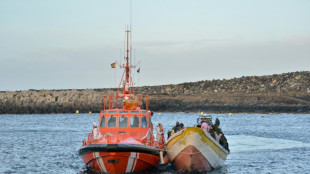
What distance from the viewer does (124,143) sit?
24.0m

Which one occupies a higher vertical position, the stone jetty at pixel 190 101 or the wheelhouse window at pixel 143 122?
the stone jetty at pixel 190 101

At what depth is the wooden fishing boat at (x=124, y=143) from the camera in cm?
2394

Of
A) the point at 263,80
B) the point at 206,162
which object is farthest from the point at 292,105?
the point at 206,162

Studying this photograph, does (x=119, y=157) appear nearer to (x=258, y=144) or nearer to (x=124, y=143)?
(x=124, y=143)

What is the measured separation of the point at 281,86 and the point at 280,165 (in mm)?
102281

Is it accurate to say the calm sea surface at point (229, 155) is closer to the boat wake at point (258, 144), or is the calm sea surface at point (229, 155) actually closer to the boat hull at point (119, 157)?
the boat wake at point (258, 144)

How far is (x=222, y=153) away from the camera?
28766mm

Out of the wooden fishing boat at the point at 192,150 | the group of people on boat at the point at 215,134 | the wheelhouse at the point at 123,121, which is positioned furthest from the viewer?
the group of people on boat at the point at 215,134

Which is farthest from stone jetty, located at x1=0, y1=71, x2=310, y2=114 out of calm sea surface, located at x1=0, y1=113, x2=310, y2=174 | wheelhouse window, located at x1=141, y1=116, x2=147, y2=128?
wheelhouse window, located at x1=141, y1=116, x2=147, y2=128

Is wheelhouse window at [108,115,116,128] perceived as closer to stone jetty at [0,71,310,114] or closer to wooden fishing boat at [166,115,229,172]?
wooden fishing boat at [166,115,229,172]

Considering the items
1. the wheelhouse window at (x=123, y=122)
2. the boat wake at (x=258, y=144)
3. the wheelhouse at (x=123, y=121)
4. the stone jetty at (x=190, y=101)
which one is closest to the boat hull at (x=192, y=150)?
the wheelhouse at (x=123, y=121)

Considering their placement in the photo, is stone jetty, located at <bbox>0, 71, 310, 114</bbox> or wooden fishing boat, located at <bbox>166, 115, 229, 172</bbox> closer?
wooden fishing boat, located at <bbox>166, 115, 229, 172</bbox>

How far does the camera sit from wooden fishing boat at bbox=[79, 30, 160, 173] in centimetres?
2394

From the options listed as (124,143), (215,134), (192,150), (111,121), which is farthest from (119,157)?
(215,134)
